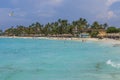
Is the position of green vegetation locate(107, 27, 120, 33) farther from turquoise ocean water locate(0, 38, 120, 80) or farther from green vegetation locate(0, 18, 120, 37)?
turquoise ocean water locate(0, 38, 120, 80)

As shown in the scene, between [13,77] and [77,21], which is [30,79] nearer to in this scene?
[13,77]

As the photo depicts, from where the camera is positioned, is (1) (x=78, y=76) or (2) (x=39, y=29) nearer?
(1) (x=78, y=76)

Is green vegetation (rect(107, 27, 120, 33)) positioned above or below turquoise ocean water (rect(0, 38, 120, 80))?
above

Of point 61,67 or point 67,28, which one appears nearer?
point 61,67

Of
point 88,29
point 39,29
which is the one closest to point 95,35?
point 88,29

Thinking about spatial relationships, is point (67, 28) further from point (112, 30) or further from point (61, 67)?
point (61, 67)

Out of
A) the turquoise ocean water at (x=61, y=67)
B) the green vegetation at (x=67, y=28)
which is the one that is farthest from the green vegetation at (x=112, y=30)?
the turquoise ocean water at (x=61, y=67)

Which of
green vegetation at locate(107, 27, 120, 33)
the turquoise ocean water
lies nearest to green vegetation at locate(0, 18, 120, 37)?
green vegetation at locate(107, 27, 120, 33)

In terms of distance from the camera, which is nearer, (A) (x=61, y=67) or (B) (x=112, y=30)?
(A) (x=61, y=67)

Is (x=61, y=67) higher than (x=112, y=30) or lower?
lower

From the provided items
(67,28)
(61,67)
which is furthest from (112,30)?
(61,67)

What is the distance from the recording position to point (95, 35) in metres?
121

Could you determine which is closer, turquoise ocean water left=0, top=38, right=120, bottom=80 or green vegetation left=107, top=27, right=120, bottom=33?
turquoise ocean water left=0, top=38, right=120, bottom=80

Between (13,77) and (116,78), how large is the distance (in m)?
5.77
